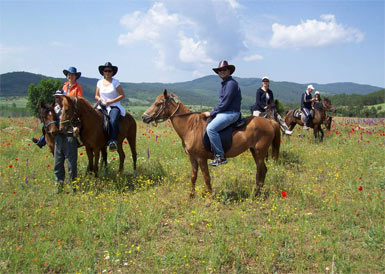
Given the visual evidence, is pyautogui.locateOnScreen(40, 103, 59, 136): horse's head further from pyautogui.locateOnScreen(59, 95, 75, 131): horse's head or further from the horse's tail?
→ the horse's tail

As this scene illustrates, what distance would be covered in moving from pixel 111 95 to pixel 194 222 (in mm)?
4476

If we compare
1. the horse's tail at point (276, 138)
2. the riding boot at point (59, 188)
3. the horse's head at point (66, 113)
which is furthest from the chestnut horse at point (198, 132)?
the riding boot at point (59, 188)

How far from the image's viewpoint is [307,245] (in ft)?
14.4

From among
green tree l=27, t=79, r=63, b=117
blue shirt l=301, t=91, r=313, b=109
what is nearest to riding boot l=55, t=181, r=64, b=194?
blue shirt l=301, t=91, r=313, b=109

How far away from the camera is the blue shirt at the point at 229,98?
5902 mm

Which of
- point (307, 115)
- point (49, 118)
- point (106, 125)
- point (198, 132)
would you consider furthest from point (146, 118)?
point (307, 115)

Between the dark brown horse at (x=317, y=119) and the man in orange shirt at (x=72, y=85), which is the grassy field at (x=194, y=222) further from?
the dark brown horse at (x=317, y=119)

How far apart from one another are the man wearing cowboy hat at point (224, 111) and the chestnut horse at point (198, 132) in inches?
11.0

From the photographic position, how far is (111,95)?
7484 mm

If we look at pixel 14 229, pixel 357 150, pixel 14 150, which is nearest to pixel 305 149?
pixel 357 150

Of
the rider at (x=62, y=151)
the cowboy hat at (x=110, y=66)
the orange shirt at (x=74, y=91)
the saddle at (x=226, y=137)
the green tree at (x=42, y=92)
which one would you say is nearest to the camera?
the saddle at (x=226, y=137)

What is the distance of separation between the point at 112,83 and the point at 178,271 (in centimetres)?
563

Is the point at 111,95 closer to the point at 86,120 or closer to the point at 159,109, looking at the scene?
the point at 86,120

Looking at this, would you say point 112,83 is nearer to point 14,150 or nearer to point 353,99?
point 14,150
